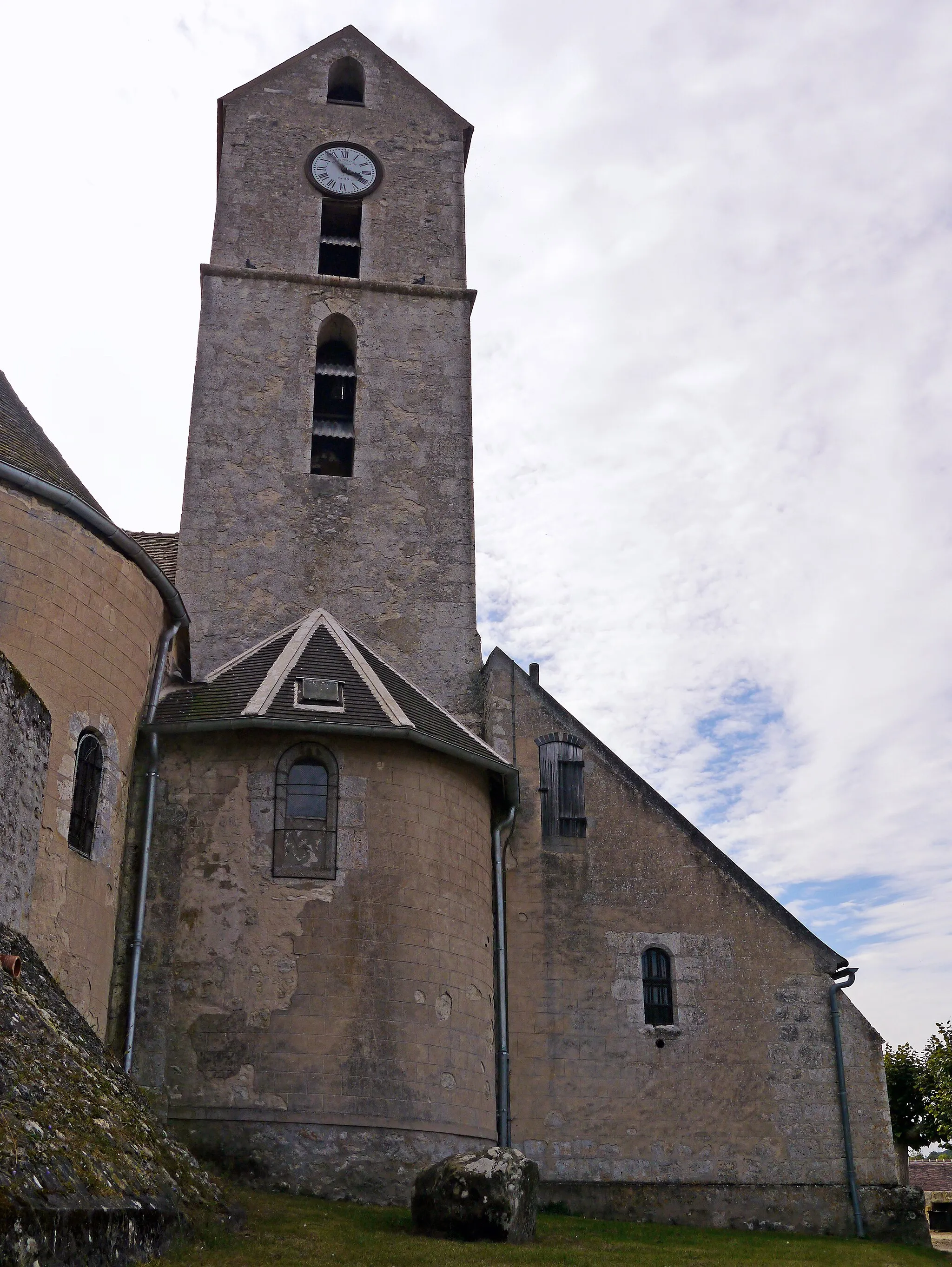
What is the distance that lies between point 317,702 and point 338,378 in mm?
9014

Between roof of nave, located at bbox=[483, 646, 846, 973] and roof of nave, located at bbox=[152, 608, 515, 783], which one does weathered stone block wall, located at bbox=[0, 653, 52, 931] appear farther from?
roof of nave, located at bbox=[483, 646, 846, 973]

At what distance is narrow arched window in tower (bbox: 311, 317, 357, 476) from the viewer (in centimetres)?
2205

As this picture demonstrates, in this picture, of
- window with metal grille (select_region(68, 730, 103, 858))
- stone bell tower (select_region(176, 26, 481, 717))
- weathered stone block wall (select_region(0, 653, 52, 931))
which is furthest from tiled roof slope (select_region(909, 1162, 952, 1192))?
weathered stone block wall (select_region(0, 653, 52, 931))

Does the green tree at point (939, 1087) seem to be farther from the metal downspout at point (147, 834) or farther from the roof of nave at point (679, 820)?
the metal downspout at point (147, 834)

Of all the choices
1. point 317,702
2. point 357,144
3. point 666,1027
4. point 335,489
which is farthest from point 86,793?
point 357,144

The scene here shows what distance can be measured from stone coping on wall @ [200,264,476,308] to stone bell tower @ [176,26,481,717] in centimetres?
4

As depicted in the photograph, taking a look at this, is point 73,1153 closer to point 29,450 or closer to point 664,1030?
point 29,450

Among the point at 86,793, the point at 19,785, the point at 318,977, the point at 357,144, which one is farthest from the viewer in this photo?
the point at 357,144

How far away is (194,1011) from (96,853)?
2170 mm

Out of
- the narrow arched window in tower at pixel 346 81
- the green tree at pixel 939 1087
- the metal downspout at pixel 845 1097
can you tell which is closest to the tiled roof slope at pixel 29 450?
the metal downspout at pixel 845 1097

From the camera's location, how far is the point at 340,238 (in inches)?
957

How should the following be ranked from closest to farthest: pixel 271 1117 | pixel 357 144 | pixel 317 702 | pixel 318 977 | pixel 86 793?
pixel 271 1117 < pixel 86 793 < pixel 318 977 < pixel 317 702 < pixel 357 144

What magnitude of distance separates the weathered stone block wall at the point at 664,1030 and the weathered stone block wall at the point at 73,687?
242 inches

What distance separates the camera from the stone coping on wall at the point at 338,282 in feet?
75.2
